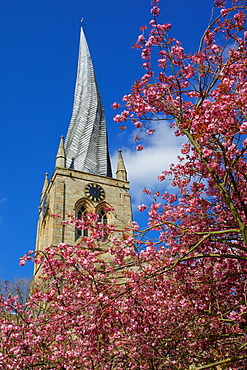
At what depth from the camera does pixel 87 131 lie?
137 feet

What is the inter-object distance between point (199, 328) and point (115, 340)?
1926 mm

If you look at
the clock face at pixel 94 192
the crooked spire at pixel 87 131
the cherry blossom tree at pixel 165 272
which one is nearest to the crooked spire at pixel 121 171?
the crooked spire at pixel 87 131

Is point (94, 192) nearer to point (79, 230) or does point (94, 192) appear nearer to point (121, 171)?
point (79, 230)

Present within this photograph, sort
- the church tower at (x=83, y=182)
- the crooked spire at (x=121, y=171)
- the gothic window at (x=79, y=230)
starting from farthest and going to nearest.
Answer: the crooked spire at (x=121, y=171), the church tower at (x=83, y=182), the gothic window at (x=79, y=230)

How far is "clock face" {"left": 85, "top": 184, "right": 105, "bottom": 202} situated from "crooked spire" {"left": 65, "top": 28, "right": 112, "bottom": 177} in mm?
3019

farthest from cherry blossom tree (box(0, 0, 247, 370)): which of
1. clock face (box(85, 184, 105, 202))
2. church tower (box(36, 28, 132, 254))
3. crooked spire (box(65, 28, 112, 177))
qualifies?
crooked spire (box(65, 28, 112, 177))

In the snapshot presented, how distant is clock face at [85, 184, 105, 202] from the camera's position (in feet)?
111

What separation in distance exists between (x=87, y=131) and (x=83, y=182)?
29.7 ft

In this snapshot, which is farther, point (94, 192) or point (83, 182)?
point (83, 182)

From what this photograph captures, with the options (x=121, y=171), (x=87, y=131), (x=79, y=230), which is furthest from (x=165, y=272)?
(x=87, y=131)

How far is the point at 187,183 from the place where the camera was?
30.6 feet

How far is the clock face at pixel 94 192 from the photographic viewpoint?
3378 cm

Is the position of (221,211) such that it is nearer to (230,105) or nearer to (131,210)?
(230,105)

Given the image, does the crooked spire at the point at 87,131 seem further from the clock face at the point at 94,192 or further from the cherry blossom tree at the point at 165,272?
the cherry blossom tree at the point at 165,272
